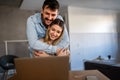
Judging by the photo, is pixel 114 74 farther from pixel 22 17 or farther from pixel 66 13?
pixel 22 17

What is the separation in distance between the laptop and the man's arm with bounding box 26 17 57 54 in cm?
49

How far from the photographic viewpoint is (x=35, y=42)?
1.66 m

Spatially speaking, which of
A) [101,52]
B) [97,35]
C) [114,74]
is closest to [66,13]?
[97,35]

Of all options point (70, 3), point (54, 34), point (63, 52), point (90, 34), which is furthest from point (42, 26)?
point (90, 34)

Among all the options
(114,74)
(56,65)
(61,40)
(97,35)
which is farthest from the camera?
(97,35)

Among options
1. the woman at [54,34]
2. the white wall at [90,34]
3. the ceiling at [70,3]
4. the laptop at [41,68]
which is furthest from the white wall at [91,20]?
the laptop at [41,68]

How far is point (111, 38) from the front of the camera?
5680 mm

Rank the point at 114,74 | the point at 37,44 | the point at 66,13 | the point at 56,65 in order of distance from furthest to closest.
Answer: the point at 66,13 → the point at 114,74 → the point at 37,44 → the point at 56,65

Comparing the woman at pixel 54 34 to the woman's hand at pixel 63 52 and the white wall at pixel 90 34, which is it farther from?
the white wall at pixel 90 34

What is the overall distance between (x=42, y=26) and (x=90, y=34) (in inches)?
148

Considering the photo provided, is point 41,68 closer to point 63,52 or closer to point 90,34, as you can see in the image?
point 63,52

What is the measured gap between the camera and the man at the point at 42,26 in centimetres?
167

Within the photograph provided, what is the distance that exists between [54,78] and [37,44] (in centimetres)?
54

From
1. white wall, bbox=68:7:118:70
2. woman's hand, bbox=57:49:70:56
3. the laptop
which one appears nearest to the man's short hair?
woman's hand, bbox=57:49:70:56
